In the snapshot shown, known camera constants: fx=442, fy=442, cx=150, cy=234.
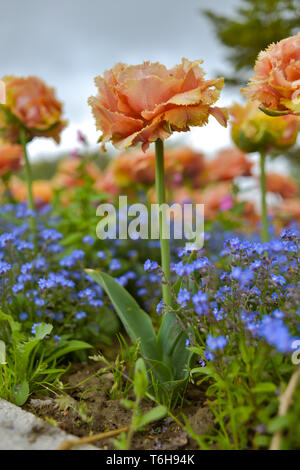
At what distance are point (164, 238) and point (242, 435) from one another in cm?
60

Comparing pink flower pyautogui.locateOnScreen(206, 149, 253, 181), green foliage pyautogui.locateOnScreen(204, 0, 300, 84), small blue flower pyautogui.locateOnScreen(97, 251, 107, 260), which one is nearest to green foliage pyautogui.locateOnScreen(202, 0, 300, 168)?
green foliage pyautogui.locateOnScreen(204, 0, 300, 84)

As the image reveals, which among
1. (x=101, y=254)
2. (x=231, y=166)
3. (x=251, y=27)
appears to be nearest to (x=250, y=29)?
(x=251, y=27)

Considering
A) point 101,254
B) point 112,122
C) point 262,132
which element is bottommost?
point 101,254

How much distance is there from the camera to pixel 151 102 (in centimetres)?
128

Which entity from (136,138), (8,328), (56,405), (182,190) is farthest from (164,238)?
(182,190)

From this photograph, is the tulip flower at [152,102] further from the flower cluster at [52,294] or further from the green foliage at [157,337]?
the flower cluster at [52,294]

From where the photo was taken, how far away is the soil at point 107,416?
117 cm

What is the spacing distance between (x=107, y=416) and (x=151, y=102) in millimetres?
926

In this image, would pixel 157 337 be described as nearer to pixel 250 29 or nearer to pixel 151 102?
pixel 151 102

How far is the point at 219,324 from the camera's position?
3.94ft

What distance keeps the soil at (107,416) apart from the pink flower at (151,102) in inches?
30.6

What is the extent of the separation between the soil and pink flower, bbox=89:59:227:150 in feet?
2.55

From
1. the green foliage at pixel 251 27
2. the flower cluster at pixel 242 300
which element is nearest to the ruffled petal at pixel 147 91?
the flower cluster at pixel 242 300

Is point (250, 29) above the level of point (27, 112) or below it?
above
